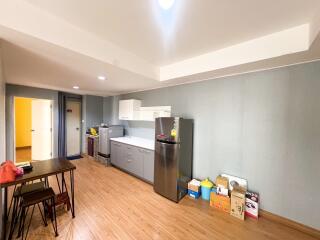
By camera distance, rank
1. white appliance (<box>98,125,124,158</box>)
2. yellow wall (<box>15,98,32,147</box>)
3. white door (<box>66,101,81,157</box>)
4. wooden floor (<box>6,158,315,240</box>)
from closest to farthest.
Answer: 1. wooden floor (<box>6,158,315,240</box>)
2. white appliance (<box>98,125,124,158</box>)
3. white door (<box>66,101,81,157</box>)
4. yellow wall (<box>15,98,32,147</box>)

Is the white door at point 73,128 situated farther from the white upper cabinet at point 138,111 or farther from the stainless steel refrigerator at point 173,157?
the stainless steel refrigerator at point 173,157

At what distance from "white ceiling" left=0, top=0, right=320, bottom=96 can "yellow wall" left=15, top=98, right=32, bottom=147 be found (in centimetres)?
520

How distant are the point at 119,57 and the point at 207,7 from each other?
1.39 meters

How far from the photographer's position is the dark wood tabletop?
1648 mm

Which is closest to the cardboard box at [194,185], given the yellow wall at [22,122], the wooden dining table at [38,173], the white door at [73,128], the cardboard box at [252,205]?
the cardboard box at [252,205]

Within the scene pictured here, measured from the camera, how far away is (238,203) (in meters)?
2.28

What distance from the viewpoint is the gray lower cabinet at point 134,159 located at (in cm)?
328

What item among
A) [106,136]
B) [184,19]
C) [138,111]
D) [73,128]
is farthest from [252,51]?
[73,128]

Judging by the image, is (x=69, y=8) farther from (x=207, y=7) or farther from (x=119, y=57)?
(x=207, y=7)

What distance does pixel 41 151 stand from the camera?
15.8ft

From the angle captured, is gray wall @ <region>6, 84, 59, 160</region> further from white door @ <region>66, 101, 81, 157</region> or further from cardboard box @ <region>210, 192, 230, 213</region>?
cardboard box @ <region>210, 192, 230, 213</region>

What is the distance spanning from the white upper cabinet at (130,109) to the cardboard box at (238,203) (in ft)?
9.49

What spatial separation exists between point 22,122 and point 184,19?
788 centimetres

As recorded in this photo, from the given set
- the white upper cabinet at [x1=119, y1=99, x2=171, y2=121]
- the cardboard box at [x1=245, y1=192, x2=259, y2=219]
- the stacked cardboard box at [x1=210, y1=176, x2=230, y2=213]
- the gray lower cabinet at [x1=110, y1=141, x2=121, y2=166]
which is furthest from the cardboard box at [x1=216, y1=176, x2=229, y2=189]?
the gray lower cabinet at [x1=110, y1=141, x2=121, y2=166]
